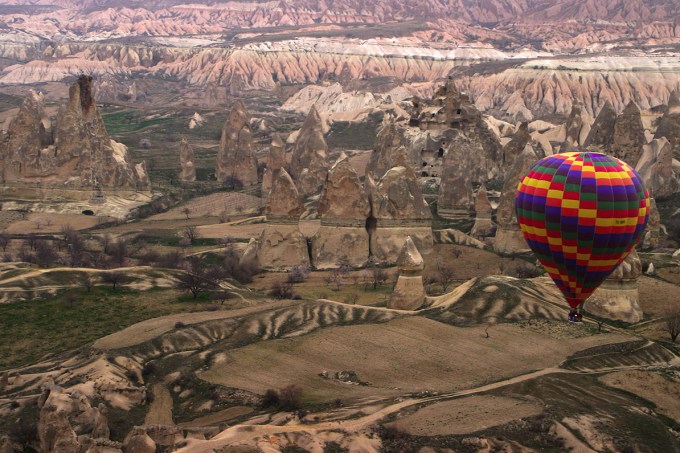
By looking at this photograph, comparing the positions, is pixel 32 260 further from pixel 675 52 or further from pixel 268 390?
pixel 675 52

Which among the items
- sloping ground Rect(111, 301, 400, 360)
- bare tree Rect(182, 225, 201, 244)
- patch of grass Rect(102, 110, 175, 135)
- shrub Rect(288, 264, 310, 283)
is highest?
sloping ground Rect(111, 301, 400, 360)

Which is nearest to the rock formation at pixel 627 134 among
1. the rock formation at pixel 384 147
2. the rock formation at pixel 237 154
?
the rock formation at pixel 384 147

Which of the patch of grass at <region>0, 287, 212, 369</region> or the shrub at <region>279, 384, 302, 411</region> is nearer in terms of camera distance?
the shrub at <region>279, 384, 302, 411</region>

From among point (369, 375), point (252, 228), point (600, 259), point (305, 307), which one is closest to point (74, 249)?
point (252, 228)

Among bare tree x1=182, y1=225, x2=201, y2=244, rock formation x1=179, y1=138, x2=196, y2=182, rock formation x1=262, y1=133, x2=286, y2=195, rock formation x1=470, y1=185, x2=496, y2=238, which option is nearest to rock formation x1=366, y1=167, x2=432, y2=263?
rock formation x1=470, y1=185, x2=496, y2=238

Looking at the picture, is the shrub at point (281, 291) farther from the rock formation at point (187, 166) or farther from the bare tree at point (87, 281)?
the rock formation at point (187, 166)

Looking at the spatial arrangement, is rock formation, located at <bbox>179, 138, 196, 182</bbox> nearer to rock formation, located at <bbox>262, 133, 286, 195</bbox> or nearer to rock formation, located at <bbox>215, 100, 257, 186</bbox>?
rock formation, located at <bbox>215, 100, 257, 186</bbox>

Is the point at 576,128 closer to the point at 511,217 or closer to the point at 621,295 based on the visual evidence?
the point at 511,217

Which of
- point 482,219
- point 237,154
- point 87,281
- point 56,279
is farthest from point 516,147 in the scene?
point 56,279
